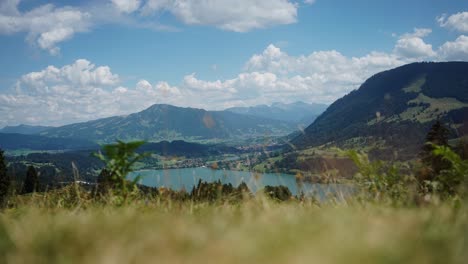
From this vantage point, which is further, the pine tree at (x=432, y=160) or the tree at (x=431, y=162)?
the pine tree at (x=432, y=160)

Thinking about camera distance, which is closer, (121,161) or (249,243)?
(249,243)

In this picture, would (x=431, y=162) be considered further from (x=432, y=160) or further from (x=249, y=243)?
(x=249, y=243)

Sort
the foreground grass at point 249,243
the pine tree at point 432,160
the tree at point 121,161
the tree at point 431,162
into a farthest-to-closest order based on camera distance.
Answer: the pine tree at point 432,160
the tree at point 431,162
the tree at point 121,161
the foreground grass at point 249,243

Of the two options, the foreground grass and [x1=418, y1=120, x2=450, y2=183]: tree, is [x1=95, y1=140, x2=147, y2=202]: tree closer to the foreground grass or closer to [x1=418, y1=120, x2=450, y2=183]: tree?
the foreground grass

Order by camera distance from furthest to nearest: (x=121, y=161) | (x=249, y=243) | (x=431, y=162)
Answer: (x=431, y=162) → (x=121, y=161) → (x=249, y=243)

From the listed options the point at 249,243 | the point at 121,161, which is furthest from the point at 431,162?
the point at 249,243

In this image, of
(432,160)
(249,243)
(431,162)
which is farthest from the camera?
(432,160)

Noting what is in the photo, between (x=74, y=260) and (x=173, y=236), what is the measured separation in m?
0.58

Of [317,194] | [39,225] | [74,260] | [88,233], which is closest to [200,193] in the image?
[317,194]

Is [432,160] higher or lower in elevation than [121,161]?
lower

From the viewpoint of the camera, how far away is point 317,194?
691 cm

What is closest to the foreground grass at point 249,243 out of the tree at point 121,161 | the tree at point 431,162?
the tree at point 121,161

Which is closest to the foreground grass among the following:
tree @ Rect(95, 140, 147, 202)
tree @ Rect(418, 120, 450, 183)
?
tree @ Rect(95, 140, 147, 202)

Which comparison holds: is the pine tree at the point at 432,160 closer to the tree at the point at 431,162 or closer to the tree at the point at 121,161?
the tree at the point at 431,162
